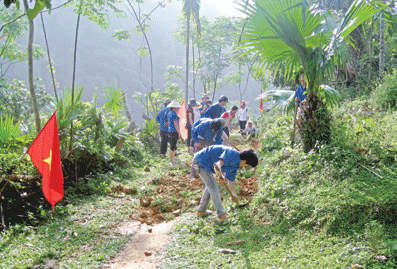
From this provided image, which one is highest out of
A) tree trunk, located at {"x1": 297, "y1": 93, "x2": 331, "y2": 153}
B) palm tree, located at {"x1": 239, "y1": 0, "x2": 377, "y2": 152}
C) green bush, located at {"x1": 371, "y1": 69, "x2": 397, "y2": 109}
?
A: palm tree, located at {"x1": 239, "y1": 0, "x2": 377, "y2": 152}

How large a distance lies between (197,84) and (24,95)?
46.6 meters

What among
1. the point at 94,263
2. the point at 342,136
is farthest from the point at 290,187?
the point at 94,263

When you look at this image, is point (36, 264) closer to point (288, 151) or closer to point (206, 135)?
point (206, 135)

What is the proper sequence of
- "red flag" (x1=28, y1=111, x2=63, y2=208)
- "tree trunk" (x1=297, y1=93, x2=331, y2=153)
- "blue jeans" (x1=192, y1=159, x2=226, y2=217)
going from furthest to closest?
"tree trunk" (x1=297, y1=93, x2=331, y2=153) → "blue jeans" (x1=192, y1=159, x2=226, y2=217) → "red flag" (x1=28, y1=111, x2=63, y2=208)

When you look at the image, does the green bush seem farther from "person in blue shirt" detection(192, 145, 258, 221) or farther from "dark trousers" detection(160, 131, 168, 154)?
"dark trousers" detection(160, 131, 168, 154)

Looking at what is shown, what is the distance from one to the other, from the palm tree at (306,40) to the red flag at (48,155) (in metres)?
3.21

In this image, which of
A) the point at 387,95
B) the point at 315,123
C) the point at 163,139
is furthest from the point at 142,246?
the point at 387,95

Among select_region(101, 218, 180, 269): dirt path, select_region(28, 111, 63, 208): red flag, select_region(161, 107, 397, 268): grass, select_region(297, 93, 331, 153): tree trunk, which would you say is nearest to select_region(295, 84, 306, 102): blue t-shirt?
select_region(297, 93, 331, 153): tree trunk

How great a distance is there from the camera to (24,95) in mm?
14312

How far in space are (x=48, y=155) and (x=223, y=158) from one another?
7.96 feet

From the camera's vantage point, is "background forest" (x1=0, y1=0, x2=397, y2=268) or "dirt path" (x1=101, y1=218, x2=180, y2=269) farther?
"dirt path" (x1=101, y1=218, x2=180, y2=269)

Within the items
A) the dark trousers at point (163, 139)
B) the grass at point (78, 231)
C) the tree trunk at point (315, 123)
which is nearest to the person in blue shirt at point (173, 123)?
the dark trousers at point (163, 139)

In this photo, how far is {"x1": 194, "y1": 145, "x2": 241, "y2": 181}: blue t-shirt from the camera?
4.03 meters

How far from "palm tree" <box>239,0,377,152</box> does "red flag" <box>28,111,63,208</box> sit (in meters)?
3.21
